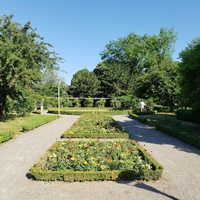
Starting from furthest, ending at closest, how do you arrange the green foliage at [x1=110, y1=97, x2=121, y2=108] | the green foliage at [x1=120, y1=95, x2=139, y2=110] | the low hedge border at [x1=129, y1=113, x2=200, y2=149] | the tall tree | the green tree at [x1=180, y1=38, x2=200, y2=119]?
the tall tree, the green foliage at [x1=110, y1=97, x2=121, y2=108], the green foliage at [x1=120, y1=95, x2=139, y2=110], the green tree at [x1=180, y1=38, x2=200, y2=119], the low hedge border at [x1=129, y1=113, x2=200, y2=149]

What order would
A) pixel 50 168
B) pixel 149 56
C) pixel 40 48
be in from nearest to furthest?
pixel 50 168, pixel 40 48, pixel 149 56

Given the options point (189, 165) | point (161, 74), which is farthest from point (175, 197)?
point (161, 74)

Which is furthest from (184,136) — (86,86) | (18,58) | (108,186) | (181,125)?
(86,86)

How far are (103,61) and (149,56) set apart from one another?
12.6 m

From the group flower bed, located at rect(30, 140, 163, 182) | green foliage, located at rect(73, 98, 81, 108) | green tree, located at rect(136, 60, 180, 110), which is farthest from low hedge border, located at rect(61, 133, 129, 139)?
green foliage, located at rect(73, 98, 81, 108)

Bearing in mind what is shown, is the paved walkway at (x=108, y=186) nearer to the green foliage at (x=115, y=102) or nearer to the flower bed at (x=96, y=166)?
the flower bed at (x=96, y=166)

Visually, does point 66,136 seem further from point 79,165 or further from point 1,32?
point 1,32

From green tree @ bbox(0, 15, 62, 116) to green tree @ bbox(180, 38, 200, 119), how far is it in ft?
32.7

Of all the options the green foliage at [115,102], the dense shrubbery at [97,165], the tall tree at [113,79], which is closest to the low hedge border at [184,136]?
the dense shrubbery at [97,165]

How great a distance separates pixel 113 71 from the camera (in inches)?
1923

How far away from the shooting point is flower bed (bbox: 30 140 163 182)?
5.86 metres

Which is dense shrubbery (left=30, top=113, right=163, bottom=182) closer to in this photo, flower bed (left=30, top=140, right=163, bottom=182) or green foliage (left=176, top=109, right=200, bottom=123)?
flower bed (left=30, top=140, right=163, bottom=182)

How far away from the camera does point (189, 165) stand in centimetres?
709

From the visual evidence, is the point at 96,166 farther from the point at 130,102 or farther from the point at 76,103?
the point at 76,103
